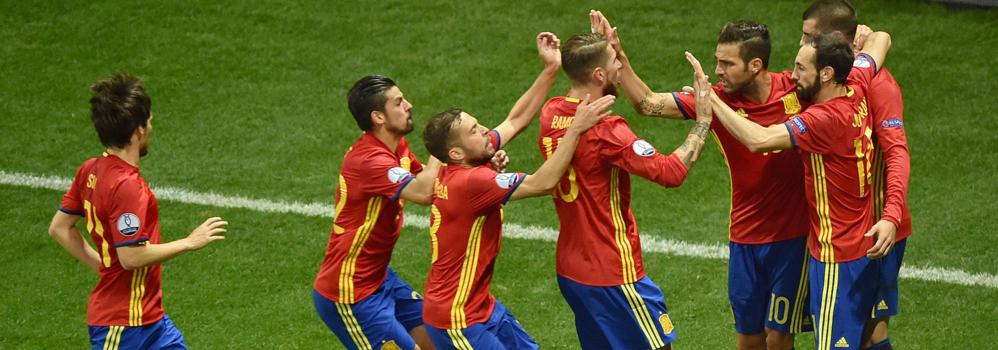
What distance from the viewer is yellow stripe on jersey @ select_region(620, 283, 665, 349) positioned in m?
7.67

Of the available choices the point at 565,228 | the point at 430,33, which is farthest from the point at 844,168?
the point at 430,33

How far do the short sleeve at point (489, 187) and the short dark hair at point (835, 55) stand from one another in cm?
174

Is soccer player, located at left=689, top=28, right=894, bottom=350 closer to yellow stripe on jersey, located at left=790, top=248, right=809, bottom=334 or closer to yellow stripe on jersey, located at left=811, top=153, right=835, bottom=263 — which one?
yellow stripe on jersey, located at left=811, top=153, right=835, bottom=263

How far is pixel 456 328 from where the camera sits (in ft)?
25.1

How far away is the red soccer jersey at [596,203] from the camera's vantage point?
296 inches

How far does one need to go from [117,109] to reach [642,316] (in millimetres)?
3012

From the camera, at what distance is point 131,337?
7.61 metres

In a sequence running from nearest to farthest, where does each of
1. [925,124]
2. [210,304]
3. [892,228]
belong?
1. [892,228]
2. [210,304]
3. [925,124]

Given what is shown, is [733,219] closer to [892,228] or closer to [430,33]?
[892,228]

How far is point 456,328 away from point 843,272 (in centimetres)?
215

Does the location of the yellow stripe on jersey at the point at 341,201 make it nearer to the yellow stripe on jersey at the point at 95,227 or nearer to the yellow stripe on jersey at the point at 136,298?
the yellow stripe on jersey at the point at 136,298

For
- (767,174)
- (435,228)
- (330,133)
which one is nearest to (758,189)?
(767,174)

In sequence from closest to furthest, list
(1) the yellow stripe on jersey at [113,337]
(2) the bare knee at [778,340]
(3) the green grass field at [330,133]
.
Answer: (1) the yellow stripe on jersey at [113,337], (2) the bare knee at [778,340], (3) the green grass field at [330,133]

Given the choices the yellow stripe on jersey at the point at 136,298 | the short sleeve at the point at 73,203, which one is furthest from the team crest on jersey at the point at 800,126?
the short sleeve at the point at 73,203
